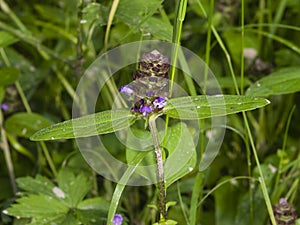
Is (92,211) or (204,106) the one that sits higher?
(204,106)

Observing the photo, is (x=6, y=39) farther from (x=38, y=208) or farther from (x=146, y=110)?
(x=146, y=110)

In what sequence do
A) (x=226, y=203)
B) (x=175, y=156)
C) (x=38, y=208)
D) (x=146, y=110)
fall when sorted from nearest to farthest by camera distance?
(x=146, y=110)
(x=175, y=156)
(x=38, y=208)
(x=226, y=203)

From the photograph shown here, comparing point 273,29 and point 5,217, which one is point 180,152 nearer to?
point 5,217

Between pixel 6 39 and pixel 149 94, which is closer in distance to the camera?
pixel 149 94

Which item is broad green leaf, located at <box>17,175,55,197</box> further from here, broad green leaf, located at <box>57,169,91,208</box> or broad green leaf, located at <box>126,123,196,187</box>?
broad green leaf, located at <box>126,123,196,187</box>

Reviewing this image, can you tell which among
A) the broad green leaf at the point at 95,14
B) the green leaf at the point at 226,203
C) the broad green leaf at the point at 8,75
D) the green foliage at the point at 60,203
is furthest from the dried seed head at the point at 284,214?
the broad green leaf at the point at 8,75

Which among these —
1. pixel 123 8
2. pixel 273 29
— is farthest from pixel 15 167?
pixel 273 29

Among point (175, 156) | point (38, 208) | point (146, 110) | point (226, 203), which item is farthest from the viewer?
point (226, 203)

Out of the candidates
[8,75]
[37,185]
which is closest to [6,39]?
[8,75]

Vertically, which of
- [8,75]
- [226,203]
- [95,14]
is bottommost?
[226,203]
